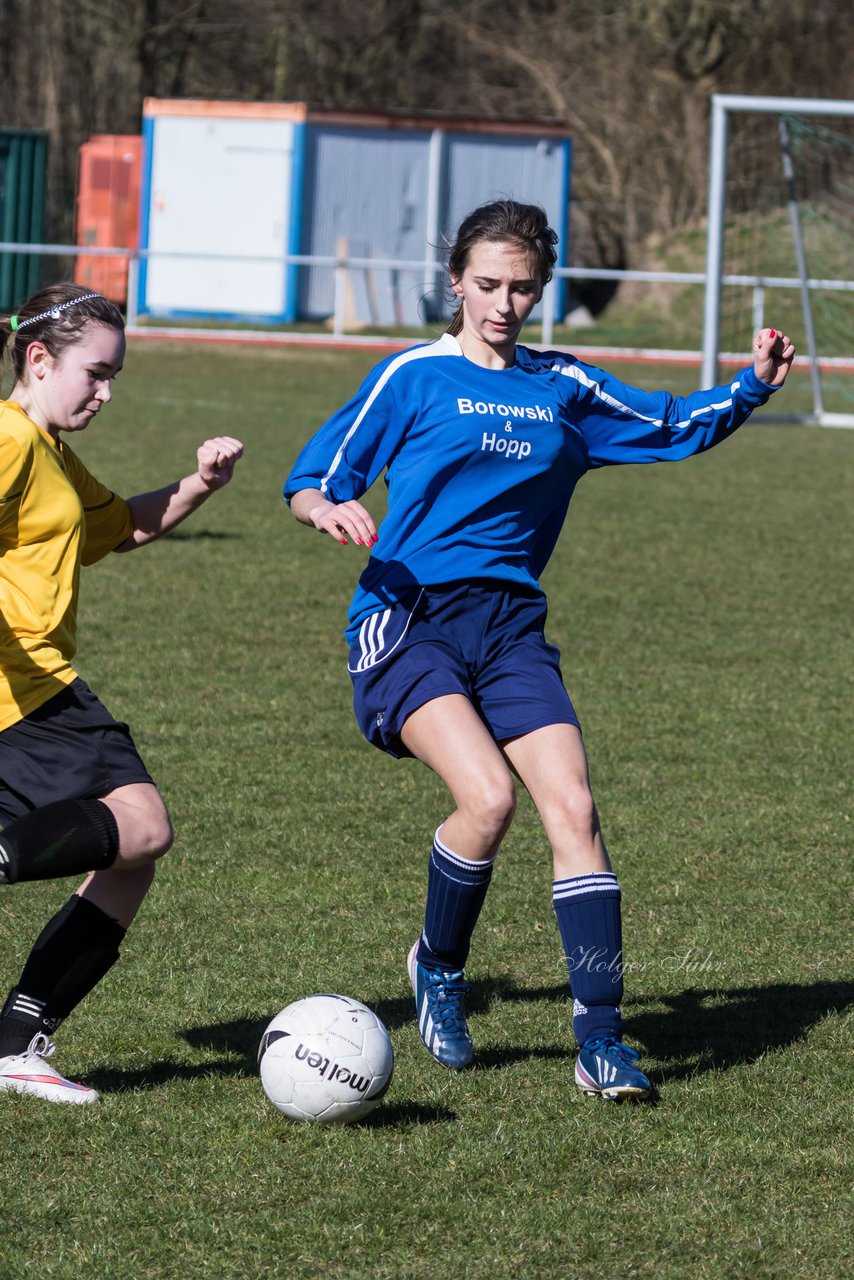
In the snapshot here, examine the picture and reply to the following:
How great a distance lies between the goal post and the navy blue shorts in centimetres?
1114

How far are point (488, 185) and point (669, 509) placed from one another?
678 inches

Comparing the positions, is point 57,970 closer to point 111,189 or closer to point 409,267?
point 409,267

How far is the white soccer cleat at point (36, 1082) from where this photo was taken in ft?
11.4

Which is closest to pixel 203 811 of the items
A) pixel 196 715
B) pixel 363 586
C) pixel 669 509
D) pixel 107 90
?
pixel 196 715

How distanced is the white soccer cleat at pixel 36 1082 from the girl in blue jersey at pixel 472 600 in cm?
72

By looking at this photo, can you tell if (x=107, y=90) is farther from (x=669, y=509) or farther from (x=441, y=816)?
(x=441, y=816)

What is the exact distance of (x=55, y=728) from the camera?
340cm

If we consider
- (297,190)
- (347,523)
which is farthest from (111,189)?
(347,523)

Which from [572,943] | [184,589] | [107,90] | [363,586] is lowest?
[184,589]

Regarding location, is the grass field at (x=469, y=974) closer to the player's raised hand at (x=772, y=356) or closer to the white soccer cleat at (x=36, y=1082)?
the white soccer cleat at (x=36, y=1082)

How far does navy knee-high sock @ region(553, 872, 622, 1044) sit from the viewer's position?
3582 mm

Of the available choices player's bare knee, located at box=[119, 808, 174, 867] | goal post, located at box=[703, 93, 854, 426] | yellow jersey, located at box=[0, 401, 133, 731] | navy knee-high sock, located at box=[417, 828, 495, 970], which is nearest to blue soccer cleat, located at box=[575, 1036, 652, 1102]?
navy knee-high sock, located at box=[417, 828, 495, 970]

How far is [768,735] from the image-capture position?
262 inches

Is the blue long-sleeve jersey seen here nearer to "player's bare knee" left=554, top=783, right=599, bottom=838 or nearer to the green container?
"player's bare knee" left=554, top=783, right=599, bottom=838
